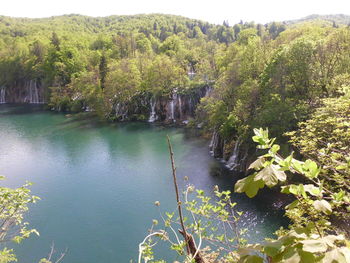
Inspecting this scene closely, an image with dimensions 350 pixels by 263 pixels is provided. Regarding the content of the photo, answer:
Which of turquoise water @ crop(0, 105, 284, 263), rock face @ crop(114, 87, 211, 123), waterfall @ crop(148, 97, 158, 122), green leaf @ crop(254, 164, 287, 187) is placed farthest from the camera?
waterfall @ crop(148, 97, 158, 122)

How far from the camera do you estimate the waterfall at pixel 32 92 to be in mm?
77312

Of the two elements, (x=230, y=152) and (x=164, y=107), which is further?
(x=164, y=107)

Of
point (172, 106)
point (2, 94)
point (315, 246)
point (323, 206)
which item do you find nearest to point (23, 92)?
point (2, 94)

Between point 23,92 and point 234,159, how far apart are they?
226 ft

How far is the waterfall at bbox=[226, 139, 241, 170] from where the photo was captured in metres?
29.4

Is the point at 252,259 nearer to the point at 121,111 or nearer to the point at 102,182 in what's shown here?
the point at 102,182

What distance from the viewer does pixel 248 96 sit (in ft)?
99.4

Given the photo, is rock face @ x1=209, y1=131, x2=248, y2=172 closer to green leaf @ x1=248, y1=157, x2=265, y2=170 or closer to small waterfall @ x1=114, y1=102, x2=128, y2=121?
small waterfall @ x1=114, y1=102, x2=128, y2=121

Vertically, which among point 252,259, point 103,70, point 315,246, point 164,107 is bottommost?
point 164,107

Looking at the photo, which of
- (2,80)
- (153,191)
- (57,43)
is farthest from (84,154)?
(2,80)

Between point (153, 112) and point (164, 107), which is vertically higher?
point (164, 107)

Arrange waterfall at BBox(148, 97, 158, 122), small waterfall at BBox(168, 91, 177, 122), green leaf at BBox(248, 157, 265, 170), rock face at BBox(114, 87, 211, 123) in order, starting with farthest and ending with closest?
waterfall at BBox(148, 97, 158, 122)
small waterfall at BBox(168, 91, 177, 122)
rock face at BBox(114, 87, 211, 123)
green leaf at BBox(248, 157, 265, 170)

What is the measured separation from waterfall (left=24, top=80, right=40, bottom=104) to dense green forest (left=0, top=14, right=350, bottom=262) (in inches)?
13.3

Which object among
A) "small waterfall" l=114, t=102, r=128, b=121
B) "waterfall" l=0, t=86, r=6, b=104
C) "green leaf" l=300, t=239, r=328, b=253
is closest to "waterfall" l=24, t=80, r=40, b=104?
"waterfall" l=0, t=86, r=6, b=104
